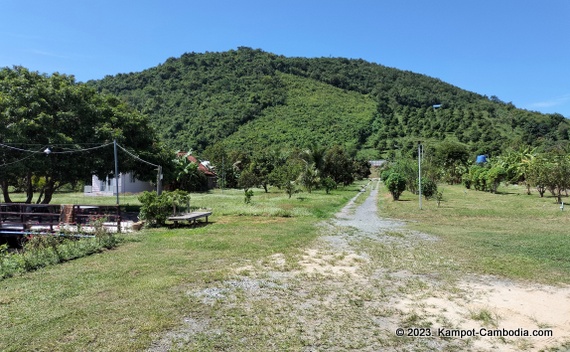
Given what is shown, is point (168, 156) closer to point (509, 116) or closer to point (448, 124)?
point (448, 124)

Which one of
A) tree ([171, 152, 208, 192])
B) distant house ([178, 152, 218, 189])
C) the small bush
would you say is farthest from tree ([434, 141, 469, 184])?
the small bush

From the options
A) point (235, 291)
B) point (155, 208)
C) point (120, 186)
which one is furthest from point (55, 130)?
point (120, 186)

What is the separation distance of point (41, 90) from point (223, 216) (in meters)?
11.2

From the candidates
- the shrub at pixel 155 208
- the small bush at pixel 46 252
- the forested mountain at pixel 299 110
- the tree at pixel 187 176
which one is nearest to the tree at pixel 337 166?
the tree at pixel 187 176

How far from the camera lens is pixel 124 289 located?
262 inches

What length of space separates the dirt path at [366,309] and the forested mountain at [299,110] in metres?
64.5

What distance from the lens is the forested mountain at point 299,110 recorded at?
260ft

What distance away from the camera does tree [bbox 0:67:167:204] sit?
693 inches

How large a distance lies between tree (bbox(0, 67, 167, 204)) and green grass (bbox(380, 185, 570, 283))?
1600 centimetres

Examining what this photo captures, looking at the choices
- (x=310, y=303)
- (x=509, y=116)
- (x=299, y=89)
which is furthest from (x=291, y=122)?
(x=310, y=303)

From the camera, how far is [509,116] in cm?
9994

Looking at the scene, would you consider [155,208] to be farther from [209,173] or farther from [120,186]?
[209,173]

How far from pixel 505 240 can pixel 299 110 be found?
81440 mm

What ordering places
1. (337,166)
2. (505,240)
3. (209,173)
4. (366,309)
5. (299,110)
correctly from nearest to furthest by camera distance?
(366,309) → (505,240) → (337,166) → (209,173) → (299,110)
